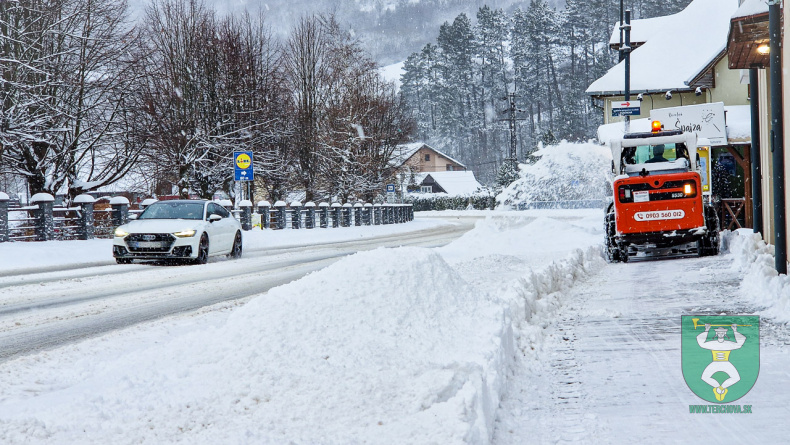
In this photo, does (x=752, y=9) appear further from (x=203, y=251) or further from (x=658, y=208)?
(x=203, y=251)

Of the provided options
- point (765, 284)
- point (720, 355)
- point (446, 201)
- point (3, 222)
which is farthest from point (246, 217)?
point (446, 201)

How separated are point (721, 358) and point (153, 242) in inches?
499

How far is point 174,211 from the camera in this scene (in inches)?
689

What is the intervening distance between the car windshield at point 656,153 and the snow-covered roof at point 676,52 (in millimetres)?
24055

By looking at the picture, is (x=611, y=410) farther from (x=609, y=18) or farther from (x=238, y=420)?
(x=609, y=18)

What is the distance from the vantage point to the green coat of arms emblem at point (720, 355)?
5.34 meters

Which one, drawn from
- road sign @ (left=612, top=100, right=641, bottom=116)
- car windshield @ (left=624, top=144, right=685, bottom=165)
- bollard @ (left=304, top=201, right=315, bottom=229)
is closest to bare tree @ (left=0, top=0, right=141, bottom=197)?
bollard @ (left=304, top=201, right=315, bottom=229)

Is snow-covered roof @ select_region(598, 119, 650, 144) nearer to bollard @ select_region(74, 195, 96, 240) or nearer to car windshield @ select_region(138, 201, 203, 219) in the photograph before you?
car windshield @ select_region(138, 201, 203, 219)

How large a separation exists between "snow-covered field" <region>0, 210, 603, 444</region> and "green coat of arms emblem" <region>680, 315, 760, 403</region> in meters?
1.45

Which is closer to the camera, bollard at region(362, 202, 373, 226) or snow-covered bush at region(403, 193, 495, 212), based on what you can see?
bollard at region(362, 202, 373, 226)

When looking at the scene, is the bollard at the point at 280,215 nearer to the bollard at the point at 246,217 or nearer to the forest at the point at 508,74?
the bollard at the point at 246,217

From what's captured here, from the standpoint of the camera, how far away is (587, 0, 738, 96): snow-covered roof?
38938 mm

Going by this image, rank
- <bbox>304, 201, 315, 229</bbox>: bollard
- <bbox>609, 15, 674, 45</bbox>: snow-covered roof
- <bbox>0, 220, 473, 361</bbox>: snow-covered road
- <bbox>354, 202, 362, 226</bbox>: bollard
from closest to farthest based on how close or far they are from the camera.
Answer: <bbox>0, 220, 473, 361</bbox>: snow-covered road, <bbox>304, 201, 315, 229</bbox>: bollard, <bbox>354, 202, 362, 226</bbox>: bollard, <bbox>609, 15, 674, 45</bbox>: snow-covered roof

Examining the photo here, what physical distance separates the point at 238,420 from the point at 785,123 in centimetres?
1112
